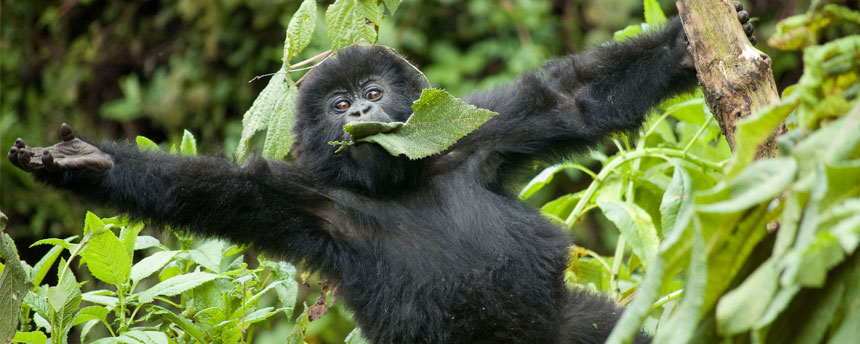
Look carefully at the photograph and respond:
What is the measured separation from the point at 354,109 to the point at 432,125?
18.9 inches

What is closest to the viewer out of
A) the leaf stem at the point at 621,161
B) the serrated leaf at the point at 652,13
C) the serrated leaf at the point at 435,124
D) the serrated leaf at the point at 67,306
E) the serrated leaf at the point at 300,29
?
the serrated leaf at the point at 67,306

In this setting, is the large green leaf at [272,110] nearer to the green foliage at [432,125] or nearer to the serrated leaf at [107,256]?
the green foliage at [432,125]

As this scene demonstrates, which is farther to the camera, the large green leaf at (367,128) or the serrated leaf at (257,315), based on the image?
the large green leaf at (367,128)

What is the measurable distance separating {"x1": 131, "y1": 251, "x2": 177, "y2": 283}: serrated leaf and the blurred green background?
13.1 feet

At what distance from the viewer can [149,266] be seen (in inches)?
111

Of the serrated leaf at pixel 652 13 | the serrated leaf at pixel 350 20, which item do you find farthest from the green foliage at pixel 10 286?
the serrated leaf at pixel 652 13

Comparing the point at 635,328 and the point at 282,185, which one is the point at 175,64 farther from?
the point at 635,328

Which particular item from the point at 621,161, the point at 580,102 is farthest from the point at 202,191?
the point at 621,161

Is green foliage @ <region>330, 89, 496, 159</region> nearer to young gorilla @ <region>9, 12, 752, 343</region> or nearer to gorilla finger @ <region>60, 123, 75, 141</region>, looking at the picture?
young gorilla @ <region>9, 12, 752, 343</region>

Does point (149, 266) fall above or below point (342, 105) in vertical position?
below

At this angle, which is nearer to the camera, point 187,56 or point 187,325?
point 187,325

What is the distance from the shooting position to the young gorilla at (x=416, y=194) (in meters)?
2.94

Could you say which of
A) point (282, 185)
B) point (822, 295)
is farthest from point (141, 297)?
point (822, 295)

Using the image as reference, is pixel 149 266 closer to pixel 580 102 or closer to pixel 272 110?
pixel 272 110
